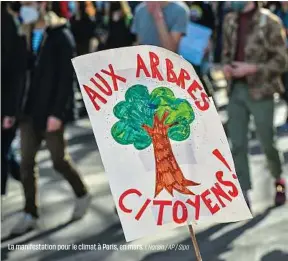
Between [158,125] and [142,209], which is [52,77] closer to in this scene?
[158,125]

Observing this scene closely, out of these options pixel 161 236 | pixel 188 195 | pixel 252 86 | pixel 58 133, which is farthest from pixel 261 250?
pixel 188 195

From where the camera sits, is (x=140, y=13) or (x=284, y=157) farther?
(x=284, y=157)

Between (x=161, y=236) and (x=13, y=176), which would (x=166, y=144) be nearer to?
(x=161, y=236)

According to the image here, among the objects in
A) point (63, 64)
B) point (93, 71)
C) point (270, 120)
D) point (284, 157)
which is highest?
point (93, 71)

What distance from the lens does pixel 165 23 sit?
20.8 feet

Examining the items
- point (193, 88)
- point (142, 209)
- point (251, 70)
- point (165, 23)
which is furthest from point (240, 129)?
point (142, 209)

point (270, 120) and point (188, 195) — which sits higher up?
point (188, 195)

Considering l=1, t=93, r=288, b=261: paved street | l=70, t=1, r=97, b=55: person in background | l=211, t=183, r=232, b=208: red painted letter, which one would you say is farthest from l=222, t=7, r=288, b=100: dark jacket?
l=70, t=1, r=97, b=55: person in background

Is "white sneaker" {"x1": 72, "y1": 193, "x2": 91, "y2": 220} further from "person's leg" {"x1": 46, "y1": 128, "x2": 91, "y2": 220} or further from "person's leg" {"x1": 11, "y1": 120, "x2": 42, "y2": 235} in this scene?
"person's leg" {"x1": 11, "y1": 120, "x2": 42, "y2": 235}

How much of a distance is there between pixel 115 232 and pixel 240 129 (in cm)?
103

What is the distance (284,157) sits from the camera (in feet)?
25.8

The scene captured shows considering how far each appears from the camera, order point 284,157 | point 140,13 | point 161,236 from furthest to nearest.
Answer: point 284,157, point 140,13, point 161,236

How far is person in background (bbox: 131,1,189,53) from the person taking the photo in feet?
20.7

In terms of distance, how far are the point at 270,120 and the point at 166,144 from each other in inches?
105
